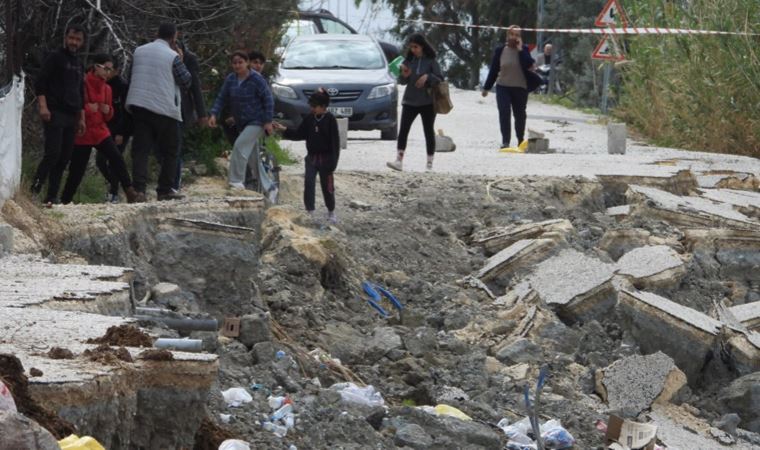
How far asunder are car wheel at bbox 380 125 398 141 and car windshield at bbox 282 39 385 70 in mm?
956

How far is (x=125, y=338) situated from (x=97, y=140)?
6171 mm

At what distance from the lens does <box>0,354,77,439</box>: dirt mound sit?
5340 mm

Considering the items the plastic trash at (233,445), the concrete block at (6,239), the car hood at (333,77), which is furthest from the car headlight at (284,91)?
the plastic trash at (233,445)

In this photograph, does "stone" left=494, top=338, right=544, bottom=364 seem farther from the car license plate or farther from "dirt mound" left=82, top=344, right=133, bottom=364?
the car license plate

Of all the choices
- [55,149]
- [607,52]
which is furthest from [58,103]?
[607,52]

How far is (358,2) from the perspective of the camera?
45.7m

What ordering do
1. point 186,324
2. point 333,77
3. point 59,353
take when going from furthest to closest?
point 333,77
point 186,324
point 59,353

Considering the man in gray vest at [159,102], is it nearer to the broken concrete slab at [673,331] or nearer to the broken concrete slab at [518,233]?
the broken concrete slab at [518,233]

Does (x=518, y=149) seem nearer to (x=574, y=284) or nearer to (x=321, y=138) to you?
(x=574, y=284)

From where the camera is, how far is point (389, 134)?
2259 centimetres

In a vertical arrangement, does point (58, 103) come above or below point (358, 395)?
above

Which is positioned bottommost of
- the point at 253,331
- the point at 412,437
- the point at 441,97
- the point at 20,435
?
the point at 412,437

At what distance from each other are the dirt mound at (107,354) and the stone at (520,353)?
5.87 metres

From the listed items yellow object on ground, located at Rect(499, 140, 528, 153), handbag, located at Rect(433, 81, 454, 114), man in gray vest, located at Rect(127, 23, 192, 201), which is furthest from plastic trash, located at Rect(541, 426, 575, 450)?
yellow object on ground, located at Rect(499, 140, 528, 153)
